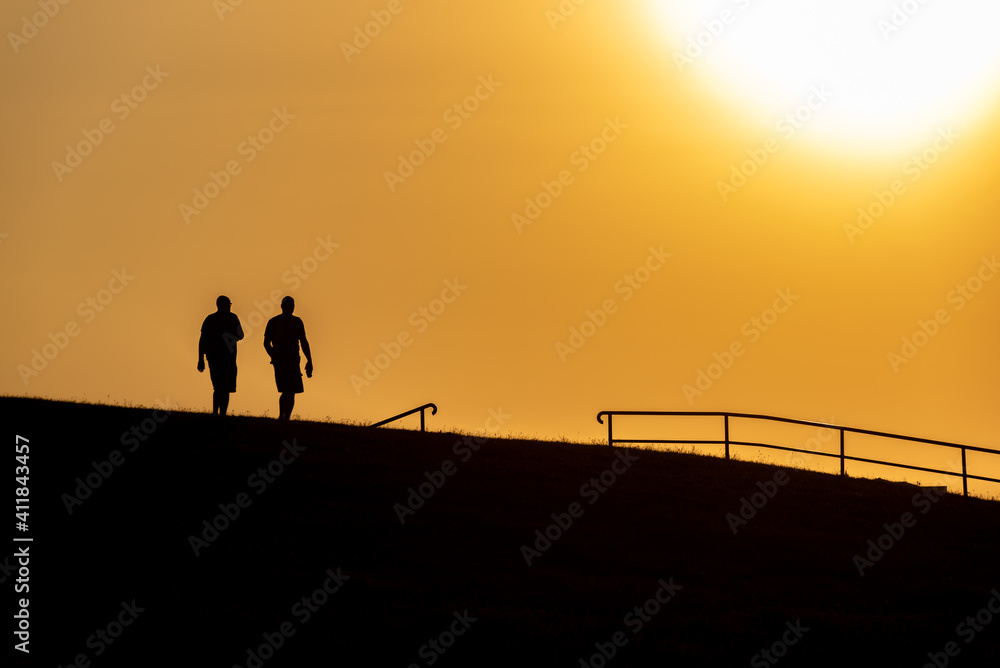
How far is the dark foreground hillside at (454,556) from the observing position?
1159cm

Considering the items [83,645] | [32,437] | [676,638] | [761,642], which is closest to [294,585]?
[83,645]

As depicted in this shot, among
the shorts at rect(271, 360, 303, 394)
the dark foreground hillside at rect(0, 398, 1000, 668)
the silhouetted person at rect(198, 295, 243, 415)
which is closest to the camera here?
the dark foreground hillside at rect(0, 398, 1000, 668)

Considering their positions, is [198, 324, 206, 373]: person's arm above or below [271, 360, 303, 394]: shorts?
below

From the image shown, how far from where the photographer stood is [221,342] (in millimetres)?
20000

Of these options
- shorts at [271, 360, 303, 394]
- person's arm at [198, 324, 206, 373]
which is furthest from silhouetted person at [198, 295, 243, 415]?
shorts at [271, 360, 303, 394]

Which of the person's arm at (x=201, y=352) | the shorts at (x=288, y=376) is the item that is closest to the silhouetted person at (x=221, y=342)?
the person's arm at (x=201, y=352)

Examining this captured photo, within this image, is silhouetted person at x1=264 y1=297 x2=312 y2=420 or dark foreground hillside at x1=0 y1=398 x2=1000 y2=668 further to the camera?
silhouetted person at x1=264 y1=297 x2=312 y2=420

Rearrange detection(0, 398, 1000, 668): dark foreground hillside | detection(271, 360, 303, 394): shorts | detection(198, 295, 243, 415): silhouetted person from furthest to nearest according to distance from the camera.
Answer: detection(271, 360, 303, 394): shorts, detection(198, 295, 243, 415): silhouetted person, detection(0, 398, 1000, 668): dark foreground hillside

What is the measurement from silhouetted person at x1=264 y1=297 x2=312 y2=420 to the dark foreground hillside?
859mm

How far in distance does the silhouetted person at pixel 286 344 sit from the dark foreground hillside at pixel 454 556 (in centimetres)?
86

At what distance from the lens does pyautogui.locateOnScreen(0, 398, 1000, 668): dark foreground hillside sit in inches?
456

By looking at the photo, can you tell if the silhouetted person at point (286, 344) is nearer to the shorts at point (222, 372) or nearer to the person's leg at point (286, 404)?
the person's leg at point (286, 404)

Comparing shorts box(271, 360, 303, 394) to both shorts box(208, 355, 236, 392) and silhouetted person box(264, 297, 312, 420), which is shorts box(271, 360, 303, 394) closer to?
silhouetted person box(264, 297, 312, 420)

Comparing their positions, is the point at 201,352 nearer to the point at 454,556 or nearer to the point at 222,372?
the point at 222,372
